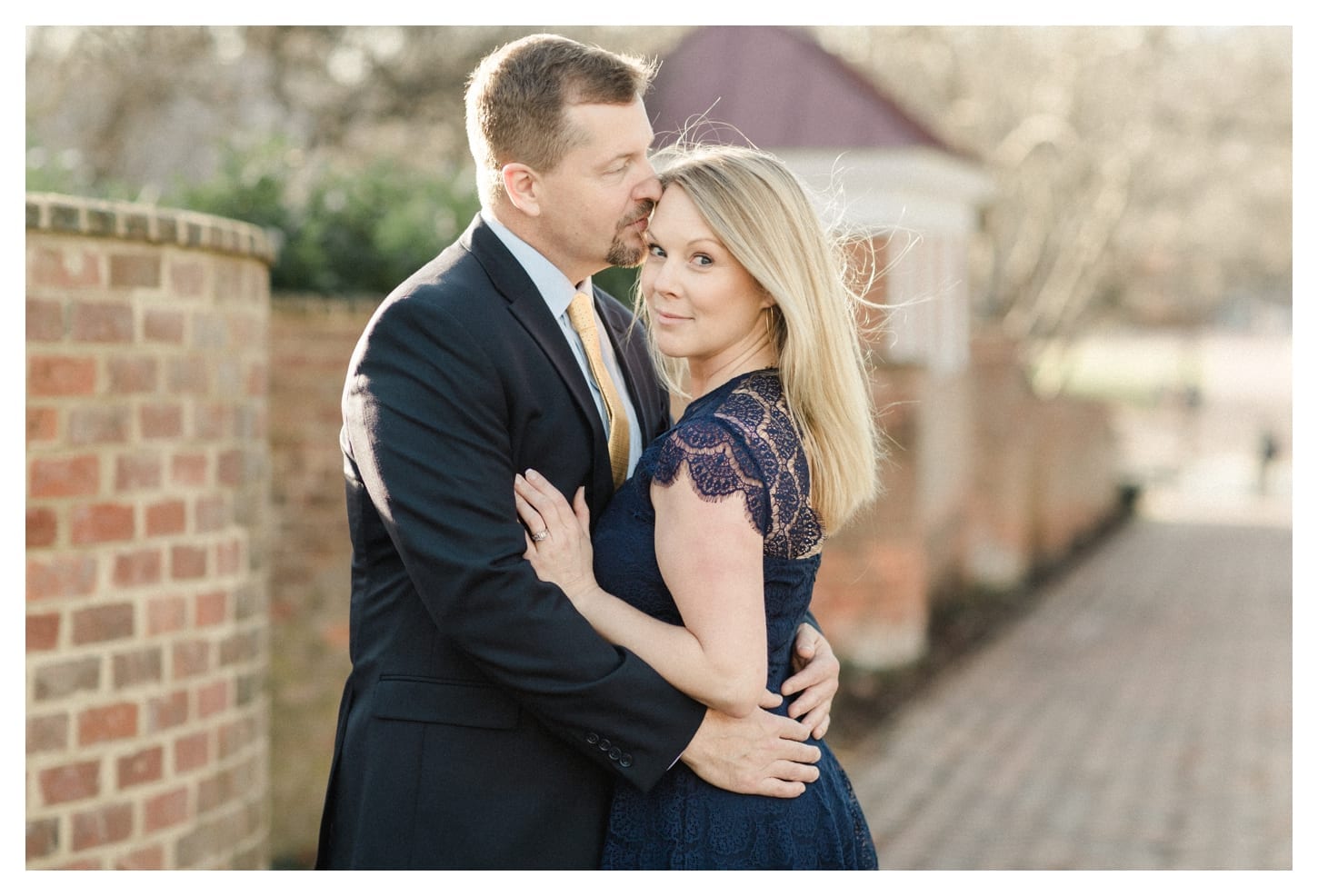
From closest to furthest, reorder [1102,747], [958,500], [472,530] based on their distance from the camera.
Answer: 1. [472,530]
2. [1102,747]
3. [958,500]

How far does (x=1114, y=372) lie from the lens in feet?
147

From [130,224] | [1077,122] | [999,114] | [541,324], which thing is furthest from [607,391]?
[1077,122]

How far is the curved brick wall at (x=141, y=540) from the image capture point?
358 cm

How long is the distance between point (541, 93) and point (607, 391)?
0.61 m

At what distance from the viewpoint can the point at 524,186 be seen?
2.73 m

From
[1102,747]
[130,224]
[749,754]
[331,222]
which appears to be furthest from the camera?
[1102,747]

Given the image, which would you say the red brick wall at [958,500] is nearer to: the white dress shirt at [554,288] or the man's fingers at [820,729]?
the man's fingers at [820,729]

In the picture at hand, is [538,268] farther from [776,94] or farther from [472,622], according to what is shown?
[776,94]

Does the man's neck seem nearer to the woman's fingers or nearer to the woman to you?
the woman

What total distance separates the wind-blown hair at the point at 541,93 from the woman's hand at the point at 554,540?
0.66 meters

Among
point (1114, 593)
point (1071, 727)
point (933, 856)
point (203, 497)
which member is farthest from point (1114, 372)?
point (203, 497)

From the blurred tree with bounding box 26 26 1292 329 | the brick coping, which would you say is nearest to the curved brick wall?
the brick coping

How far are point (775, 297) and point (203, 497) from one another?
7.33 feet
